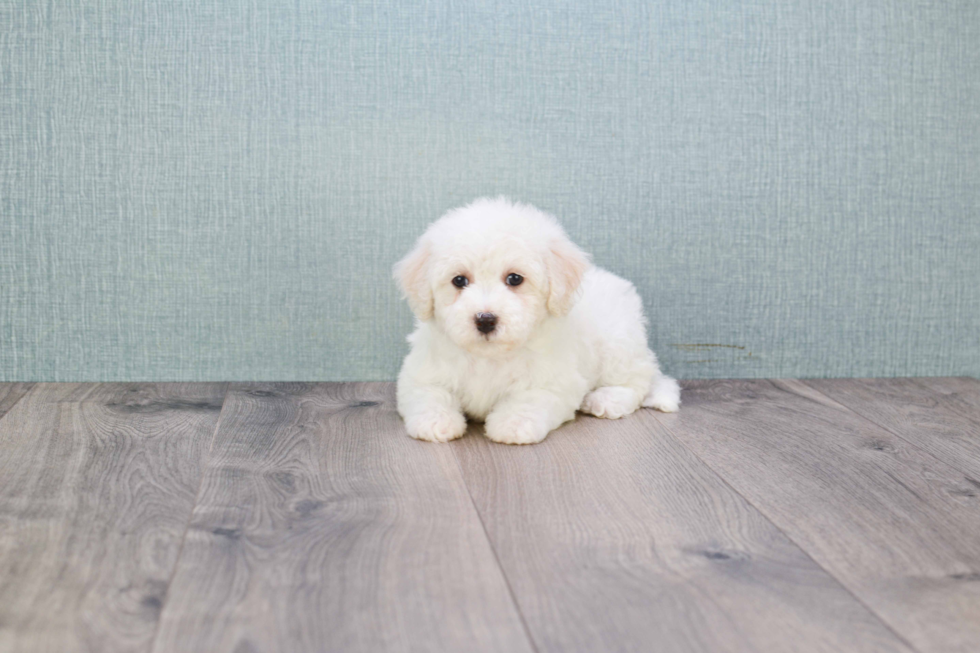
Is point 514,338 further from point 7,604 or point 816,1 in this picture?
point 816,1

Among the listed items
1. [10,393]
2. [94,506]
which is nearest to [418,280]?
[94,506]

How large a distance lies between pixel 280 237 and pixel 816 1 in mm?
1823

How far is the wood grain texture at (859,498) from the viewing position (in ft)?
4.22

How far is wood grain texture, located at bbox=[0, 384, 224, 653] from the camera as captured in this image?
118cm

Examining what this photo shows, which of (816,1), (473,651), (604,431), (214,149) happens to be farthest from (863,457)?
(214,149)

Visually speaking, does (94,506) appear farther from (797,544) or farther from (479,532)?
A: (797,544)

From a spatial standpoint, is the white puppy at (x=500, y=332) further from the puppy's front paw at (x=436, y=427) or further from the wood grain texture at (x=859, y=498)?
the wood grain texture at (x=859, y=498)

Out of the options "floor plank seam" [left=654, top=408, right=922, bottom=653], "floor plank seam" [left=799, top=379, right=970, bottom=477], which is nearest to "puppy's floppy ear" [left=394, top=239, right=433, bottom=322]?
"floor plank seam" [left=654, top=408, right=922, bottom=653]

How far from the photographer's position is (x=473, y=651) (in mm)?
1125

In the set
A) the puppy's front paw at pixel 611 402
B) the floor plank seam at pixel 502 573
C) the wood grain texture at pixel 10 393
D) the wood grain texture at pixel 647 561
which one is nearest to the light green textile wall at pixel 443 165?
the wood grain texture at pixel 10 393

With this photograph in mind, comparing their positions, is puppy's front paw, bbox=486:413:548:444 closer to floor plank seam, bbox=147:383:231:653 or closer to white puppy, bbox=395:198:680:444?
white puppy, bbox=395:198:680:444

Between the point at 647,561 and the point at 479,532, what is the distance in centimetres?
30

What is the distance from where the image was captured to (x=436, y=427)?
2.08 m

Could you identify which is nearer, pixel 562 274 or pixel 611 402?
pixel 562 274
